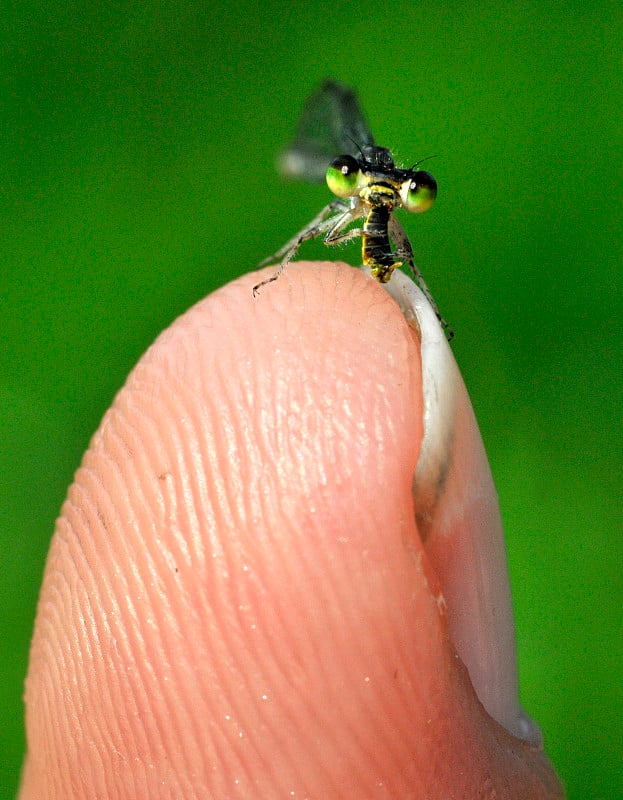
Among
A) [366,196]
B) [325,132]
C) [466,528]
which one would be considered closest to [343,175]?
[366,196]

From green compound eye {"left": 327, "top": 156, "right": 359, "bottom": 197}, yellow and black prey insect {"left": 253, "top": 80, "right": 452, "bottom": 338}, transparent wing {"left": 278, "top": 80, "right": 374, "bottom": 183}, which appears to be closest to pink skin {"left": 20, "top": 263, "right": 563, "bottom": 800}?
yellow and black prey insect {"left": 253, "top": 80, "right": 452, "bottom": 338}

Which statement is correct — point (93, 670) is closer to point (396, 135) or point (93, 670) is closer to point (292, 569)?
point (292, 569)

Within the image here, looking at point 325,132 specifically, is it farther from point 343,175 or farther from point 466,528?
point 466,528

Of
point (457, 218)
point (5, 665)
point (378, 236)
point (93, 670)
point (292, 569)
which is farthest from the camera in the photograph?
point (457, 218)

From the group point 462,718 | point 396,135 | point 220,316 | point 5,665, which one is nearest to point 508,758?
point 462,718

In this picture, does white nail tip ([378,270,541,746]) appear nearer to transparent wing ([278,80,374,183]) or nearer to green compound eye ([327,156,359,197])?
green compound eye ([327,156,359,197])

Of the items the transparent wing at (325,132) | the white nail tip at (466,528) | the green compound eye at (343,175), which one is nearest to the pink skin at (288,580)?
the white nail tip at (466,528)
